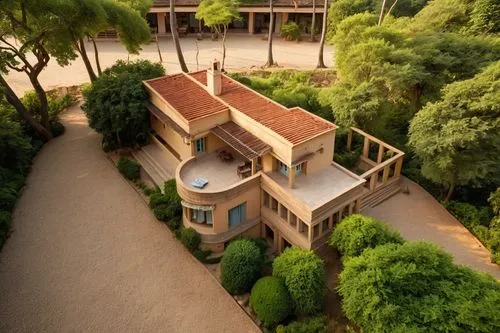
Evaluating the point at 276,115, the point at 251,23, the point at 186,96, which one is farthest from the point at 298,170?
the point at 251,23

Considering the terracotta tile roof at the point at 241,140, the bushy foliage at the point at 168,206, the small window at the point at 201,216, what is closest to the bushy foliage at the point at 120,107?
the bushy foliage at the point at 168,206

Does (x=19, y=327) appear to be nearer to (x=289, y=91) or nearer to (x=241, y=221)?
(x=241, y=221)

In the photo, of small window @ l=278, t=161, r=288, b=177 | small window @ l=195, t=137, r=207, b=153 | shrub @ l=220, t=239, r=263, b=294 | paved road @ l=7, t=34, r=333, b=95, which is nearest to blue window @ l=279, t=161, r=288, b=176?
small window @ l=278, t=161, r=288, b=177

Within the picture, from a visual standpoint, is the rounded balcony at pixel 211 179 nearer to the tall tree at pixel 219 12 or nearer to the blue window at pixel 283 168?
the blue window at pixel 283 168

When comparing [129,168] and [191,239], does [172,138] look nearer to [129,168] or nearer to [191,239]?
[129,168]

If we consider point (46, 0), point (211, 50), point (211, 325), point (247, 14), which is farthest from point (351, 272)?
point (247, 14)

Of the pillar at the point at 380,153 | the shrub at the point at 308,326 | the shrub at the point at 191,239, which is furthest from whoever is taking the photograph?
the pillar at the point at 380,153
